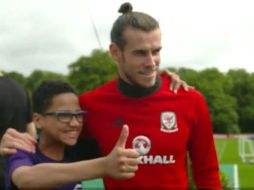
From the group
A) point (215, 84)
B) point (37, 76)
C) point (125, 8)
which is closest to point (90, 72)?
point (37, 76)

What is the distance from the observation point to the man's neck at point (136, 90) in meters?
3.61

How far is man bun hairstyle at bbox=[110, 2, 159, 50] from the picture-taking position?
342 cm

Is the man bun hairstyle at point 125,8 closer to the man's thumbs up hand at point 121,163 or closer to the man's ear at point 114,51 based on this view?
the man's ear at point 114,51

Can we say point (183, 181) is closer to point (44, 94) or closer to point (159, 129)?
point (159, 129)

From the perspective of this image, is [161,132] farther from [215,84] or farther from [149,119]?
[215,84]

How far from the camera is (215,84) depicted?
85438mm

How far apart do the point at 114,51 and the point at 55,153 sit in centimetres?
78

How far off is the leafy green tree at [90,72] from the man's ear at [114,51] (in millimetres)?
65704

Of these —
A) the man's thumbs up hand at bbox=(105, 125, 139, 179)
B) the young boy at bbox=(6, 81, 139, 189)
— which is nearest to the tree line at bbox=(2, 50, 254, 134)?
the young boy at bbox=(6, 81, 139, 189)

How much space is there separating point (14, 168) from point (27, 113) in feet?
5.38

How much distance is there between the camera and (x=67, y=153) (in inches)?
140

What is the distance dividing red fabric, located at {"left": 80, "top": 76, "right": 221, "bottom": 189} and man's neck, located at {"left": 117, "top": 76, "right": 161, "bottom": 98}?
3cm

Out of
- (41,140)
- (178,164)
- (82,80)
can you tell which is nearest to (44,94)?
(41,140)

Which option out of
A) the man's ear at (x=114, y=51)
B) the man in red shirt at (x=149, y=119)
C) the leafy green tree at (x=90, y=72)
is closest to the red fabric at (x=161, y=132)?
the man in red shirt at (x=149, y=119)
